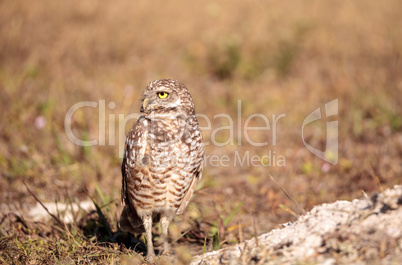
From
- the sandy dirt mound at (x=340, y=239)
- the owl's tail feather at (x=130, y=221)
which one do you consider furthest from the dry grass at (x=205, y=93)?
the sandy dirt mound at (x=340, y=239)


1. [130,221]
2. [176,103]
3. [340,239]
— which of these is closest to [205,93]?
[176,103]

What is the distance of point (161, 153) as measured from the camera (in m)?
2.88

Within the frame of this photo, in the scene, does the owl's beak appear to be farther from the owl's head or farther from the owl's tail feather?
the owl's tail feather

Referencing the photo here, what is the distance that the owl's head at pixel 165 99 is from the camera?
2.96 meters

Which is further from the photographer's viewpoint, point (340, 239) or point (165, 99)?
point (165, 99)

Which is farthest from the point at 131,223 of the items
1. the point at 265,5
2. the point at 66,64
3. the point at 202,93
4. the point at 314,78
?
the point at 265,5

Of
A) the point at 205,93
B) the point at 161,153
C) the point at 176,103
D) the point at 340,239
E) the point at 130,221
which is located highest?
the point at 205,93

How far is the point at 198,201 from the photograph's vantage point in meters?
4.17

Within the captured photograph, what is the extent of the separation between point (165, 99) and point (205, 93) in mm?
3597

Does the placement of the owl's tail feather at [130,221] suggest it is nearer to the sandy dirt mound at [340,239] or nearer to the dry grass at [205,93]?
the dry grass at [205,93]

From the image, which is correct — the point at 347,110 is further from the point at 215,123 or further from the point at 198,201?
the point at 198,201

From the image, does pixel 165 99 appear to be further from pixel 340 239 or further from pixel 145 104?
pixel 340 239

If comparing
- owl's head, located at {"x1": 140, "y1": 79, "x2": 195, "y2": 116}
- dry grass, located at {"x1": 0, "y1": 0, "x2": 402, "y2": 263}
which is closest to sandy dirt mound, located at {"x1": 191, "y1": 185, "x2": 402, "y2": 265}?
dry grass, located at {"x1": 0, "y1": 0, "x2": 402, "y2": 263}

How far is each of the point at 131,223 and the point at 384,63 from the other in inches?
228
